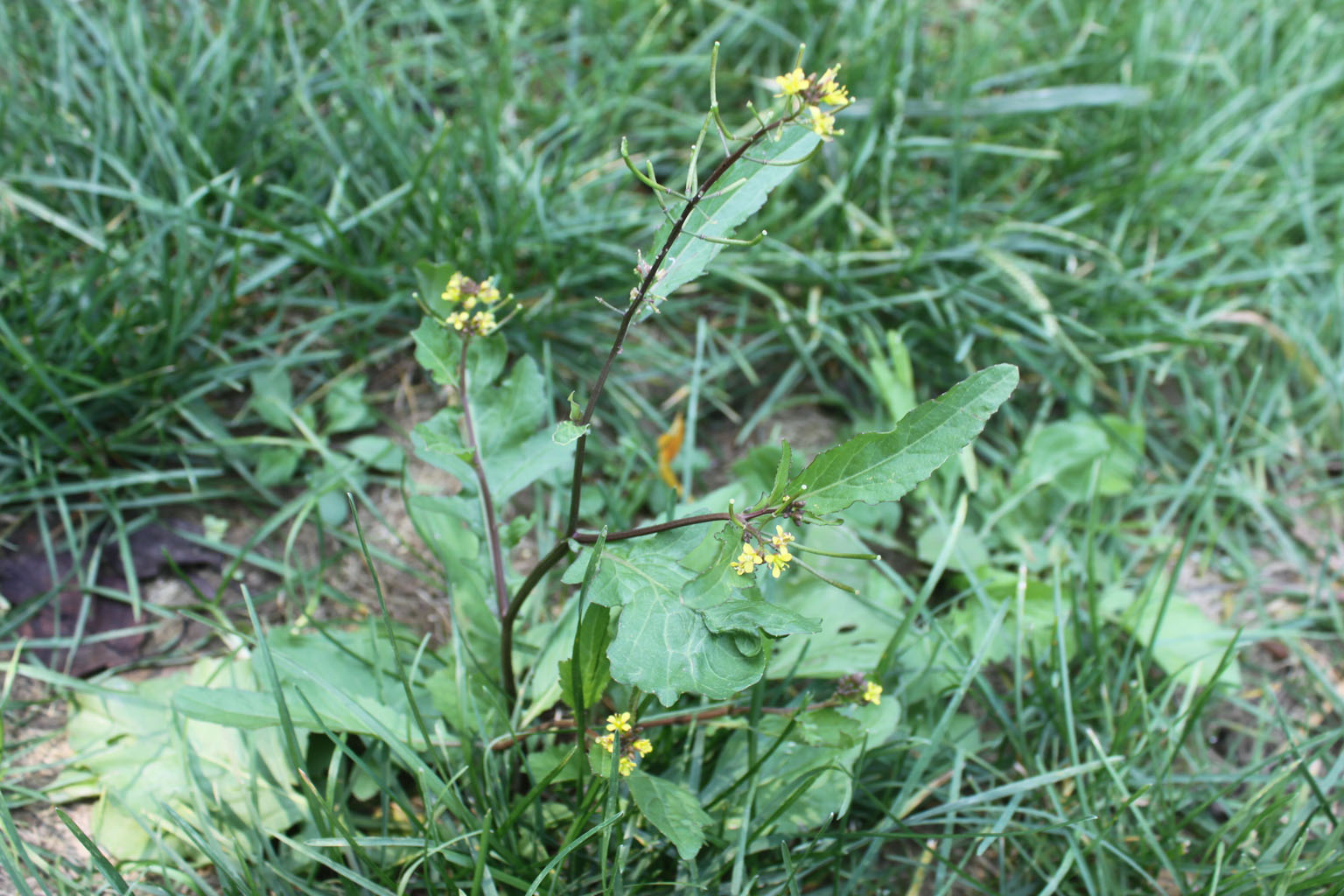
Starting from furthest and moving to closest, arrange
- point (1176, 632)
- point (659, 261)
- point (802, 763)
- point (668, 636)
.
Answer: point (1176, 632), point (802, 763), point (668, 636), point (659, 261)

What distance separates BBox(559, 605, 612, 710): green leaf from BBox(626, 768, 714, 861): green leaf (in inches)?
Result: 6.5

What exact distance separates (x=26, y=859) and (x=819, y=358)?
2.24m

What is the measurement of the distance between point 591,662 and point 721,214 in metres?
0.78

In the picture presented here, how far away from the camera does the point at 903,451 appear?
52.3 inches

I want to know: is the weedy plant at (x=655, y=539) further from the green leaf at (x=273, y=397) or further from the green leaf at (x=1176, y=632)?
the green leaf at (x=1176, y=632)

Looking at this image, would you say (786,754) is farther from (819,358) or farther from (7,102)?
(7,102)

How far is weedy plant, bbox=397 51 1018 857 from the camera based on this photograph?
1.30 meters

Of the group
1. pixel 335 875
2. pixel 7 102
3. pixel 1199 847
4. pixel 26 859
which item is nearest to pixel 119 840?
pixel 26 859

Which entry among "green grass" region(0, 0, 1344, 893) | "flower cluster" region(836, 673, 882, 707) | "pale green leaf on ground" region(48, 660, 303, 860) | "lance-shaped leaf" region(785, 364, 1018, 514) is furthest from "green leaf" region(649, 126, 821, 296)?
"pale green leaf on ground" region(48, 660, 303, 860)

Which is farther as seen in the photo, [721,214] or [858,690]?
[858,690]

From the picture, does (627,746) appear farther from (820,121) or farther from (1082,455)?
(1082,455)

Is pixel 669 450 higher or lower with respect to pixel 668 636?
lower

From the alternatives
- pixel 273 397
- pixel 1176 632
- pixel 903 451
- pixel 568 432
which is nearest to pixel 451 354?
pixel 568 432

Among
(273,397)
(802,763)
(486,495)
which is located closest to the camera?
(486,495)
